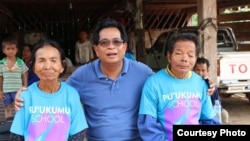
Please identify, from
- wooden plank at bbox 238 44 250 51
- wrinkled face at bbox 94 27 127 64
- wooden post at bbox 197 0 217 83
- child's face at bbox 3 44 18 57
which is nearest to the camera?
wrinkled face at bbox 94 27 127 64

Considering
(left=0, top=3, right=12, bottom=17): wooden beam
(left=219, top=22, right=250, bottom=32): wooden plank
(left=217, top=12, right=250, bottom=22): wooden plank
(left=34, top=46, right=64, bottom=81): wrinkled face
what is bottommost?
(left=34, top=46, right=64, bottom=81): wrinkled face

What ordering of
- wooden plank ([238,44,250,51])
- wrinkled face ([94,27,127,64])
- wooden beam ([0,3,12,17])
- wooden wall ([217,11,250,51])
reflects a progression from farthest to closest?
1. wooden wall ([217,11,250,51])
2. wooden plank ([238,44,250,51])
3. wooden beam ([0,3,12,17])
4. wrinkled face ([94,27,127,64])

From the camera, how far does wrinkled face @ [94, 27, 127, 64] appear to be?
7.12 ft

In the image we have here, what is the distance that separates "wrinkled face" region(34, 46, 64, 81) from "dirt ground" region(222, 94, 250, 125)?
549 cm

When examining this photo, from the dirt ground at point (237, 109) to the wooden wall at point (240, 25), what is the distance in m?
1.85

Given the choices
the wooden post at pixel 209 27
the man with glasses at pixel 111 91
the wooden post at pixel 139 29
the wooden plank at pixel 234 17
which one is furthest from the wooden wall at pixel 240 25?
the man with glasses at pixel 111 91

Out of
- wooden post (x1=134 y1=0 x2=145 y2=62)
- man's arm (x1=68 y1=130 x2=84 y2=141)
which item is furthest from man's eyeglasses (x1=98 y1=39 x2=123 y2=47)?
wooden post (x1=134 y1=0 x2=145 y2=62)

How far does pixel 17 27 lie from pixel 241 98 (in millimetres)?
8149

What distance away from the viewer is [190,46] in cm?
223

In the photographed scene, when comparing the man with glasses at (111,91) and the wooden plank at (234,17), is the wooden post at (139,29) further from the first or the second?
the man with glasses at (111,91)

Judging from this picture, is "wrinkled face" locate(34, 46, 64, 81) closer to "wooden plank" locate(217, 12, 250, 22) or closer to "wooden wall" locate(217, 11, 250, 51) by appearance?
"wooden wall" locate(217, 11, 250, 51)

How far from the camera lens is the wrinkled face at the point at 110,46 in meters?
2.17

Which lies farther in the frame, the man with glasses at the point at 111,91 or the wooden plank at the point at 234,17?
the wooden plank at the point at 234,17

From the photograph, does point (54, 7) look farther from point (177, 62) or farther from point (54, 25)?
point (177, 62)
